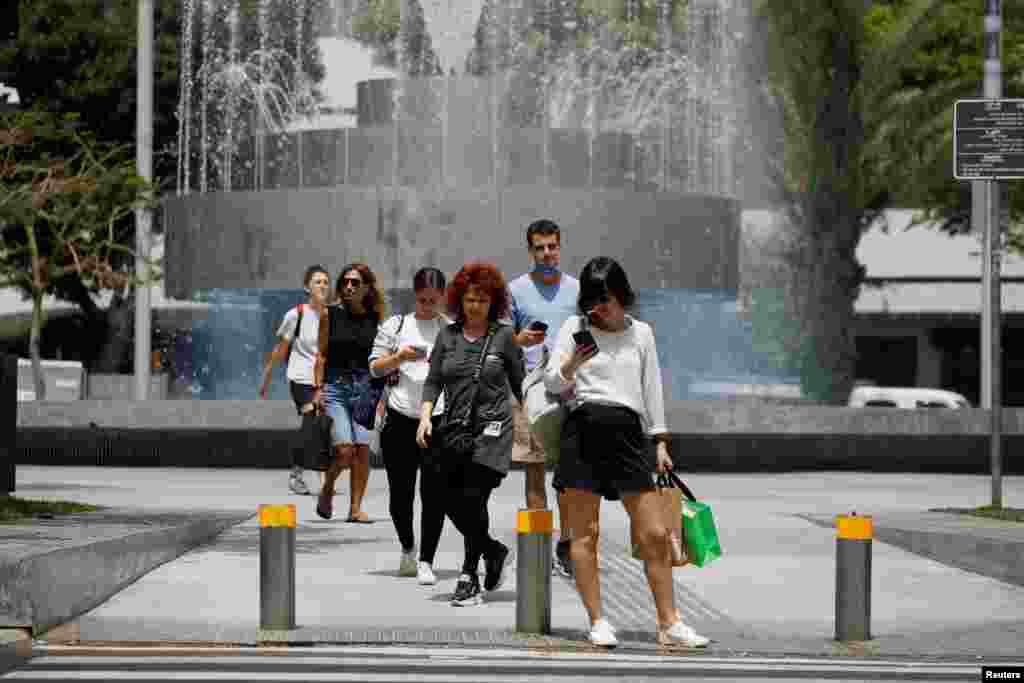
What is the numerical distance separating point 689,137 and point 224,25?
52.0 ft

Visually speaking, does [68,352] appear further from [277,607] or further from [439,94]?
[277,607]

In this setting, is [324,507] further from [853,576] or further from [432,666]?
[432,666]

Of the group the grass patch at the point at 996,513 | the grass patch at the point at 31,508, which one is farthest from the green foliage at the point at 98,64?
the grass patch at the point at 31,508

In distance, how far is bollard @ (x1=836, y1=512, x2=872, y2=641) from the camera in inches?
383

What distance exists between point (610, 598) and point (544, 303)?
5.25 ft

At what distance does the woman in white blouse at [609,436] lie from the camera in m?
9.45

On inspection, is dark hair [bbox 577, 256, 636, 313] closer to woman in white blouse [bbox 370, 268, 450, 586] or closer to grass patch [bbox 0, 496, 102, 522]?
woman in white blouse [bbox 370, 268, 450, 586]

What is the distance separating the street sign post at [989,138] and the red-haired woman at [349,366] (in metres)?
4.23

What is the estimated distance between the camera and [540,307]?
11.6 metres

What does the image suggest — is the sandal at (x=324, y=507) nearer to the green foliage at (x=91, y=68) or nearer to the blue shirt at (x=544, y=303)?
the blue shirt at (x=544, y=303)

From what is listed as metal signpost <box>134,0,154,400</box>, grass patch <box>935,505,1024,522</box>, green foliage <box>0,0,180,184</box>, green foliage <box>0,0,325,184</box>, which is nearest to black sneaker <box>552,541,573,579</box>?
grass patch <box>935,505,1024,522</box>

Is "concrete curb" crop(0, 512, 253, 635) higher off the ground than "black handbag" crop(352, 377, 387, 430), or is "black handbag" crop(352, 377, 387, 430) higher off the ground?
"black handbag" crop(352, 377, 387, 430)

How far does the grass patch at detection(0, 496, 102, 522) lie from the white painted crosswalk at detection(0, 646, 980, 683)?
3442 mm

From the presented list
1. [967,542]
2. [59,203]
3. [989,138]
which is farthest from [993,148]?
[59,203]
